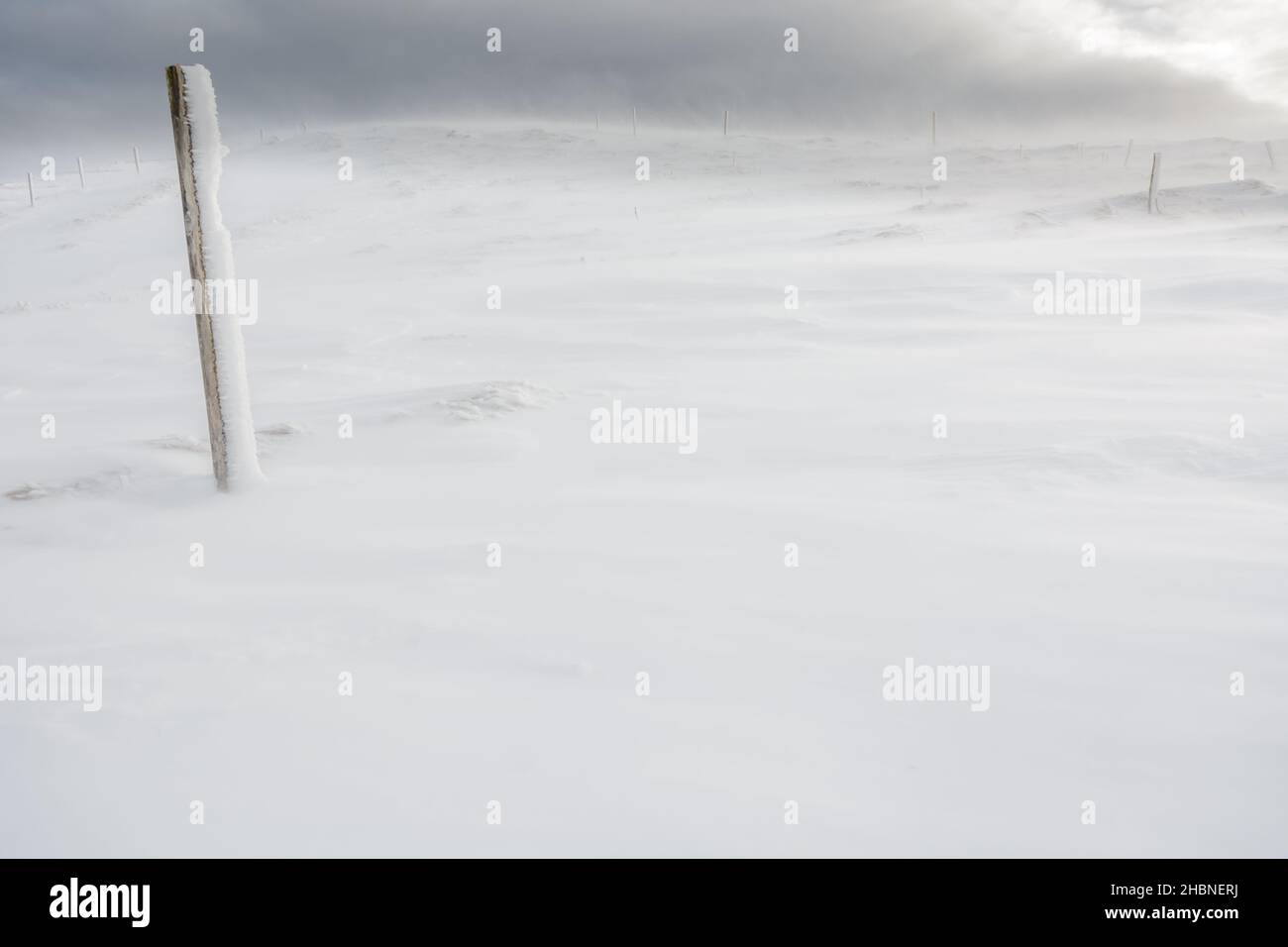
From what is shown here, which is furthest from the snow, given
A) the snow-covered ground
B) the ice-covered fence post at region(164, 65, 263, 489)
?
the snow-covered ground

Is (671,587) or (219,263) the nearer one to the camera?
(671,587)

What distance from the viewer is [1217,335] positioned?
7559 millimetres

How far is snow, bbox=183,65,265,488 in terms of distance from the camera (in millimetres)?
3904

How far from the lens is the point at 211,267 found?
13.3ft

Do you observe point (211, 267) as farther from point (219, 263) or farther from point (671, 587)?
point (671, 587)

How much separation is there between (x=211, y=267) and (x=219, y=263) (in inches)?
1.6

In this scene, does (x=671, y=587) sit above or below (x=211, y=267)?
below

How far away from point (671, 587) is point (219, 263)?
2.60m

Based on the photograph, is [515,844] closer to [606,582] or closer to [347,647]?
[347,647]

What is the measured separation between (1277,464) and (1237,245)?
419 inches

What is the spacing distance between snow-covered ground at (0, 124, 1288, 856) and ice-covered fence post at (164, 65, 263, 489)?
0.27 m

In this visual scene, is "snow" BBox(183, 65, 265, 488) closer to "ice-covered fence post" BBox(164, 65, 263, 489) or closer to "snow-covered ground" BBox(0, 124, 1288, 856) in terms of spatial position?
"ice-covered fence post" BBox(164, 65, 263, 489)

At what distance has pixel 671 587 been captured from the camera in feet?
10.9

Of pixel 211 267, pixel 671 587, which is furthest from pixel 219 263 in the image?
pixel 671 587
